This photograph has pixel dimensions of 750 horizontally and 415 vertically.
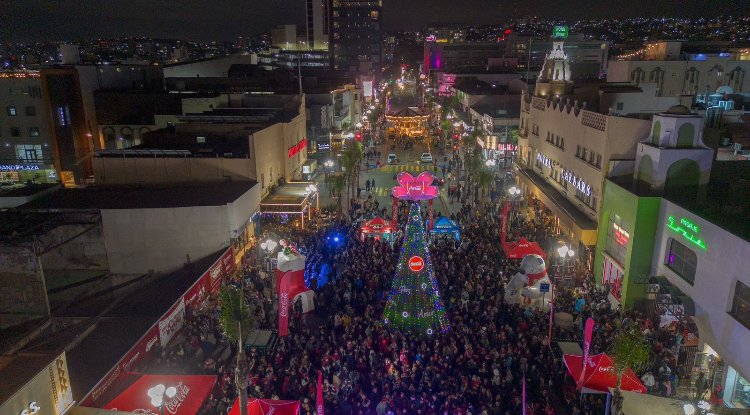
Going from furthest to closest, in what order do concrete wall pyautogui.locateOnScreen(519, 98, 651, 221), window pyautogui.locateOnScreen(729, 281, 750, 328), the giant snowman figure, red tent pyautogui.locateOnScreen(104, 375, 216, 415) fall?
concrete wall pyautogui.locateOnScreen(519, 98, 651, 221) < the giant snowman figure < window pyautogui.locateOnScreen(729, 281, 750, 328) < red tent pyautogui.locateOnScreen(104, 375, 216, 415)

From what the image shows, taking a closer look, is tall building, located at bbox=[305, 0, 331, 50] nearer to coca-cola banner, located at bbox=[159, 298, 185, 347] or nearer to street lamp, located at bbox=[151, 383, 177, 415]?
coca-cola banner, located at bbox=[159, 298, 185, 347]

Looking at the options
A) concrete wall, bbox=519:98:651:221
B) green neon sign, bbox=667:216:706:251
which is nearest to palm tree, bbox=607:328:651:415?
green neon sign, bbox=667:216:706:251

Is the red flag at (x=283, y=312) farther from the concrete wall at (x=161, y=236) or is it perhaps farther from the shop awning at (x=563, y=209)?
the shop awning at (x=563, y=209)

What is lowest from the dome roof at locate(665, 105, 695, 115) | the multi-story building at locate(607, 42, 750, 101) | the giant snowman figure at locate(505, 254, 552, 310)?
the giant snowman figure at locate(505, 254, 552, 310)

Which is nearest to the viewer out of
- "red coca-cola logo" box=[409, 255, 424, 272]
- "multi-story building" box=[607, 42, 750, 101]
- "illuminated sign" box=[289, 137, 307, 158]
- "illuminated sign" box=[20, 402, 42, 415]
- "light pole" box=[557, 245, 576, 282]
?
"illuminated sign" box=[20, 402, 42, 415]

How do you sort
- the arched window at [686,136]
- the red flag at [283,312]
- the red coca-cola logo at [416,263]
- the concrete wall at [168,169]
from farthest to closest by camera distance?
the concrete wall at [168,169] → the arched window at [686,136] → the red flag at [283,312] → the red coca-cola logo at [416,263]

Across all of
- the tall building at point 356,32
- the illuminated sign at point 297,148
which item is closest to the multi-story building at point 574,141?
the illuminated sign at point 297,148
